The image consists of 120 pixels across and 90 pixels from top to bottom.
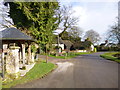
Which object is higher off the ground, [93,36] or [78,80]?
[93,36]

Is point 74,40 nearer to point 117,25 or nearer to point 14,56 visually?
point 117,25

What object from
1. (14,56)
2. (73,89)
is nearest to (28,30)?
(14,56)

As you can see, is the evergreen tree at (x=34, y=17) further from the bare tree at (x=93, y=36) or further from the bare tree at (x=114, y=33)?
the bare tree at (x=93, y=36)

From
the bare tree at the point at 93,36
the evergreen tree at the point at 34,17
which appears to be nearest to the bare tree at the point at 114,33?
the evergreen tree at the point at 34,17

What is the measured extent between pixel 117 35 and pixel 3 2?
87.9ft

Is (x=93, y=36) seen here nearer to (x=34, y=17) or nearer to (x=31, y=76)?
(x=34, y=17)

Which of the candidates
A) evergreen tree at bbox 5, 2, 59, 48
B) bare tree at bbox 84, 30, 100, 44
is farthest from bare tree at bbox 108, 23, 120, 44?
bare tree at bbox 84, 30, 100, 44

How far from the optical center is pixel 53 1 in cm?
2034

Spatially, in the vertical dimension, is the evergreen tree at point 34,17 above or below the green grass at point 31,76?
above

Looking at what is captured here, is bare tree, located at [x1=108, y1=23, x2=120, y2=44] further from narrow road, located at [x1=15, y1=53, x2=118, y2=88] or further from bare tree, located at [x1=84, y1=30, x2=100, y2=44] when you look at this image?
bare tree, located at [x1=84, y1=30, x2=100, y2=44]

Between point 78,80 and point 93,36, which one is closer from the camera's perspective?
point 78,80

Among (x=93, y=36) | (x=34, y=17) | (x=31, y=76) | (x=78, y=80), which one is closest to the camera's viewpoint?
(x=78, y=80)

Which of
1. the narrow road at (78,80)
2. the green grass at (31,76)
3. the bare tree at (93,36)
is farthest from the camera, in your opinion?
the bare tree at (93,36)

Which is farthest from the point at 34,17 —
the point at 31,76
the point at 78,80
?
the point at 78,80
